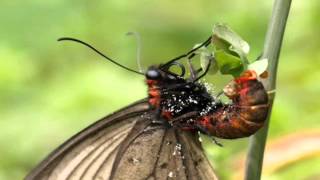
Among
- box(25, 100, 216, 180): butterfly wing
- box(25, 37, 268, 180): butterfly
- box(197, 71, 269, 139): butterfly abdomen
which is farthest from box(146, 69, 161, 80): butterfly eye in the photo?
box(197, 71, 269, 139): butterfly abdomen

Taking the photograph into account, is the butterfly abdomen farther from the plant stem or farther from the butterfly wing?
the butterfly wing

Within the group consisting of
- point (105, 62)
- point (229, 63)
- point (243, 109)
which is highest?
point (105, 62)

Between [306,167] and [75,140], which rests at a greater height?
[75,140]

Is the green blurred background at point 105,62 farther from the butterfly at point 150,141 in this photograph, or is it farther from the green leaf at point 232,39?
the green leaf at point 232,39

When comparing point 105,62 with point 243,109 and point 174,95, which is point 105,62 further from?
point 243,109

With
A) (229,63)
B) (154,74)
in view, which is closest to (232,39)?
(229,63)

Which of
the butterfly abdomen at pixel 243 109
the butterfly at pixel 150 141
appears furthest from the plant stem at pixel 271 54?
the butterfly at pixel 150 141

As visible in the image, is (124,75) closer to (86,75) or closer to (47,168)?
(86,75)

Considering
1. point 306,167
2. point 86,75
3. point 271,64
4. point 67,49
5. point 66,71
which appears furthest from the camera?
point 67,49

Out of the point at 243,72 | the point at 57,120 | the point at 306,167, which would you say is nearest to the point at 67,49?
the point at 57,120
